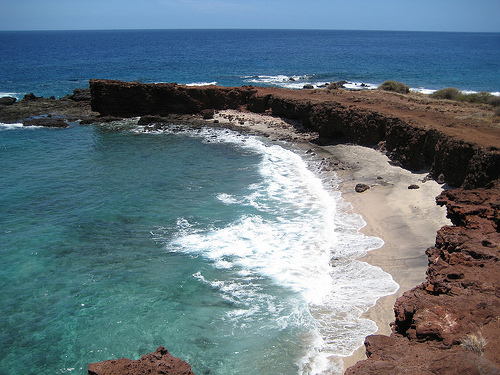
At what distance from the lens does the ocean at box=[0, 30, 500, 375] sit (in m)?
9.65

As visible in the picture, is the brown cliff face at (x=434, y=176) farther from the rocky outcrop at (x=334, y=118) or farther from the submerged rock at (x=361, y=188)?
the submerged rock at (x=361, y=188)

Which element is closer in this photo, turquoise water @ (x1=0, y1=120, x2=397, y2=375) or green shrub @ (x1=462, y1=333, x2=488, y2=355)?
green shrub @ (x1=462, y1=333, x2=488, y2=355)

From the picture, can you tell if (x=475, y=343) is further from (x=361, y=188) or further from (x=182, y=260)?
(x=361, y=188)

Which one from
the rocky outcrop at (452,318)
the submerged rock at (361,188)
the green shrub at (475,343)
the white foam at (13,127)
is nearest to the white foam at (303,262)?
the submerged rock at (361,188)

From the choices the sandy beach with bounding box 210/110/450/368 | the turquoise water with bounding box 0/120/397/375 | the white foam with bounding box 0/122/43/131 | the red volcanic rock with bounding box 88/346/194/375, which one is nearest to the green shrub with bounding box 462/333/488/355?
the sandy beach with bounding box 210/110/450/368

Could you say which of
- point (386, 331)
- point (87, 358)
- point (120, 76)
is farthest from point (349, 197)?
point (120, 76)

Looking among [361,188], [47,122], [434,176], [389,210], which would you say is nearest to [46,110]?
[47,122]

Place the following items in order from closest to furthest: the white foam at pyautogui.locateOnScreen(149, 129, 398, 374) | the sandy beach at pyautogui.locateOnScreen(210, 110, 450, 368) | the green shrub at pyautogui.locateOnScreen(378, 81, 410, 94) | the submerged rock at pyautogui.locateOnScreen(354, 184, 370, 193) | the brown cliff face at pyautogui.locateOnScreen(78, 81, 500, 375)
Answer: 1. the brown cliff face at pyautogui.locateOnScreen(78, 81, 500, 375)
2. the white foam at pyautogui.locateOnScreen(149, 129, 398, 374)
3. the sandy beach at pyautogui.locateOnScreen(210, 110, 450, 368)
4. the submerged rock at pyautogui.locateOnScreen(354, 184, 370, 193)
5. the green shrub at pyautogui.locateOnScreen(378, 81, 410, 94)

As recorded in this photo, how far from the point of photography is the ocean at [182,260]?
380 inches

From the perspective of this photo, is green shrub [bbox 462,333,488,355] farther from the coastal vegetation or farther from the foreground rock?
the foreground rock

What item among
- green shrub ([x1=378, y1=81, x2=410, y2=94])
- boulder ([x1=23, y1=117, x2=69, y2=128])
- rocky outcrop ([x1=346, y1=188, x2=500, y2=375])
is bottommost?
rocky outcrop ([x1=346, y1=188, x2=500, y2=375])

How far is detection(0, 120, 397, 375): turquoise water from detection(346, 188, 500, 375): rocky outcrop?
223 cm

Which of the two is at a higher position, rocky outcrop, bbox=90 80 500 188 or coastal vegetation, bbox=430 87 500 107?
coastal vegetation, bbox=430 87 500 107

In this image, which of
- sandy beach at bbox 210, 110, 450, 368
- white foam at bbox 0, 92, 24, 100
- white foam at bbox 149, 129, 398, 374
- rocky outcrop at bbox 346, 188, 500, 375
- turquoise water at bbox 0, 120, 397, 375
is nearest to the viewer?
rocky outcrop at bbox 346, 188, 500, 375
